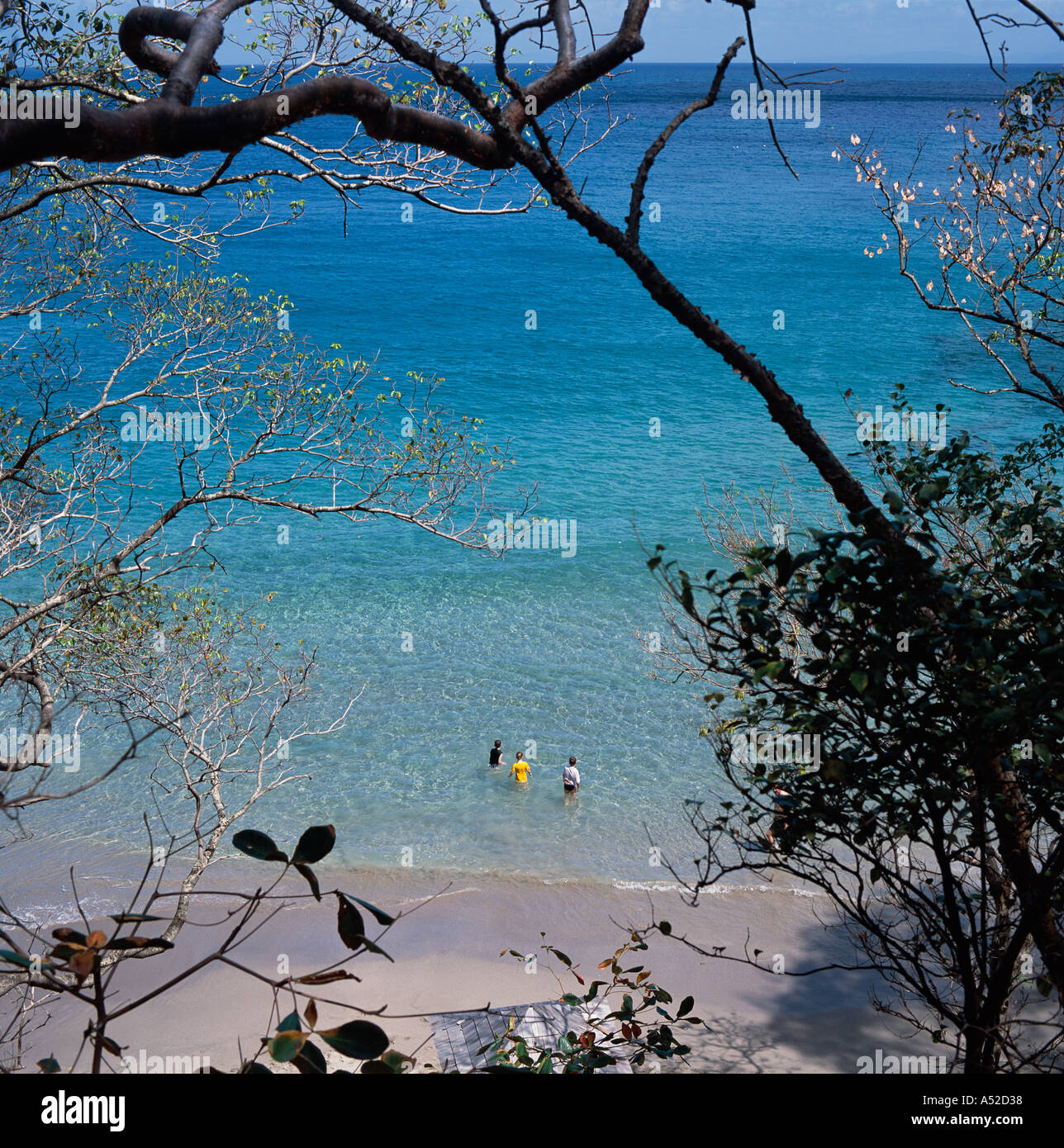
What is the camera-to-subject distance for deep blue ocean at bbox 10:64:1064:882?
16094 millimetres

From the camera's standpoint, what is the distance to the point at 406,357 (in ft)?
129

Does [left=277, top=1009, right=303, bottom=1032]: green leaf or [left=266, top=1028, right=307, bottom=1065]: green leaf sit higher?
[left=277, top=1009, right=303, bottom=1032]: green leaf

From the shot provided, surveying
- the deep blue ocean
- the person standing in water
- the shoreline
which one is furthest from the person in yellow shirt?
the shoreline

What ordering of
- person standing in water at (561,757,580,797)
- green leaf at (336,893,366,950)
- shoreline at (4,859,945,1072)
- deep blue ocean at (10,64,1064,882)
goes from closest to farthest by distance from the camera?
green leaf at (336,893,366,950)
shoreline at (4,859,945,1072)
person standing in water at (561,757,580,797)
deep blue ocean at (10,64,1064,882)

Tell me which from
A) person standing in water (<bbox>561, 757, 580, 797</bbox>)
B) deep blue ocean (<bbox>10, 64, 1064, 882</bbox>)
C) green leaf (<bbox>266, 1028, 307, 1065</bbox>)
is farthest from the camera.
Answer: deep blue ocean (<bbox>10, 64, 1064, 882</bbox>)

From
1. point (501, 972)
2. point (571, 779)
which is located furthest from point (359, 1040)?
point (571, 779)

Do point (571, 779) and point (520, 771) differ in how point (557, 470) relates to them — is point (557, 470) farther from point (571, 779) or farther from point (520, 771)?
point (571, 779)

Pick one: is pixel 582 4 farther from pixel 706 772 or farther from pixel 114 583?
pixel 706 772

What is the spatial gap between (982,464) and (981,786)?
2913 millimetres

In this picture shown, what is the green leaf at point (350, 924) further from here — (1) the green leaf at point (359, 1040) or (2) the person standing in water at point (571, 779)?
(2) the person standing in water at point (571, 779)

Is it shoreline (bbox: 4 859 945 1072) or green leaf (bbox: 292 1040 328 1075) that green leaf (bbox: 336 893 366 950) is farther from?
shoreline (bbox: 4 859 945 1072)

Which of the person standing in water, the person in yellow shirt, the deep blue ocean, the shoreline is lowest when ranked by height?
the shoreline

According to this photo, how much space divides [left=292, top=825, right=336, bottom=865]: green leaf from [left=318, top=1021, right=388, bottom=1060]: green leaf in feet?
0.79

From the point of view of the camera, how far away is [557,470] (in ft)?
99.9
